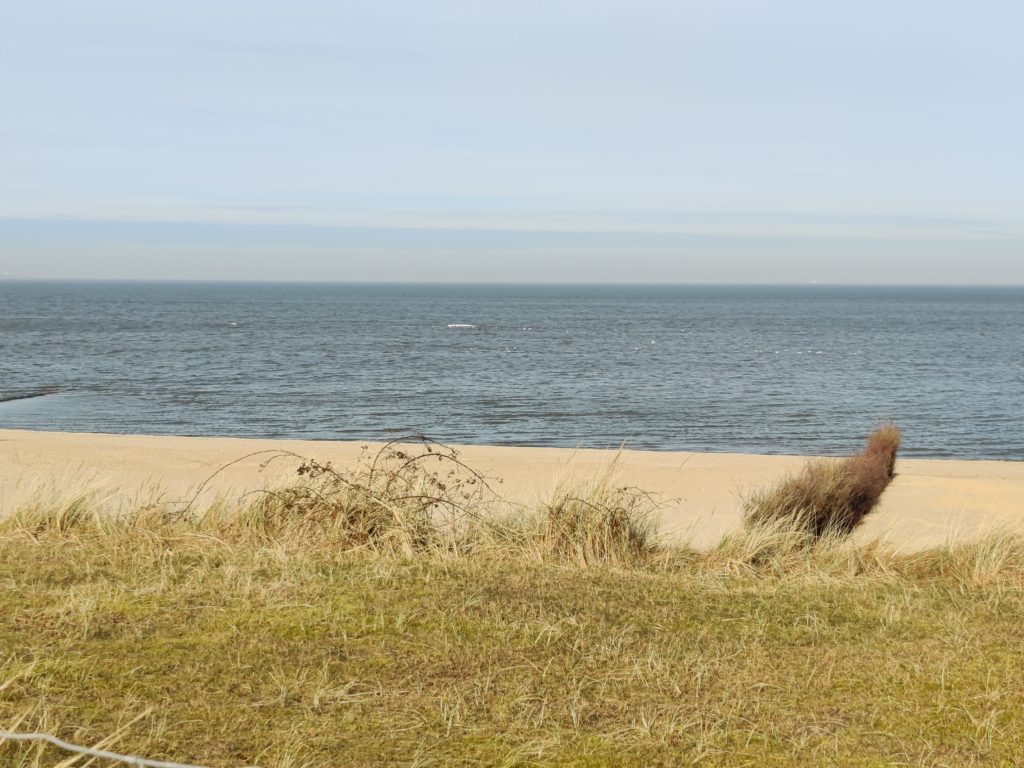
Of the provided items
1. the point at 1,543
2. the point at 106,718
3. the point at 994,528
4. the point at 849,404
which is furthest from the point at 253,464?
the point at 849,404

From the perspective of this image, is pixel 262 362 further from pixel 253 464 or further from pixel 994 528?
pixel 994 528

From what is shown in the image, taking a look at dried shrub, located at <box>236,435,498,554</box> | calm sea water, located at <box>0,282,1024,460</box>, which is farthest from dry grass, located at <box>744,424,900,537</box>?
calm sea water, located at <box>0,282,1024,460</box>

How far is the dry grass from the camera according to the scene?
10898 millimetres

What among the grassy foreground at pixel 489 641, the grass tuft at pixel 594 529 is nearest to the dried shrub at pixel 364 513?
the grassy foreground at pixel 489 641

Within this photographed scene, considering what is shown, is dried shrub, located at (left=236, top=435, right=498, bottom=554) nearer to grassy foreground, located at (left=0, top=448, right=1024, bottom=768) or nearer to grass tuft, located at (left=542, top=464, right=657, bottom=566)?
grassy foreground, located at (left=0, top=448, right=1024, bottom=768)

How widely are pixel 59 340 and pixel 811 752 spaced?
68.5 meters

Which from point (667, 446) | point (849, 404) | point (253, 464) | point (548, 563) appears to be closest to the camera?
point (548, 563)

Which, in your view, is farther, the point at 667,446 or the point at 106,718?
A: the point at 667,446

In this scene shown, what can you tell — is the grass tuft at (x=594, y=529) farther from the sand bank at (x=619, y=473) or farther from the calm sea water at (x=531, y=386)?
the calm sea water at (x=531, y=386)

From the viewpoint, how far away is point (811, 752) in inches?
169

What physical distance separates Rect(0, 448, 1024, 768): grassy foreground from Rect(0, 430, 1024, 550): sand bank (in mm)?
3210

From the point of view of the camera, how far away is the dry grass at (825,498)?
10.9m

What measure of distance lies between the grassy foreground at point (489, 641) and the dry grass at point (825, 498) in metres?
1.99

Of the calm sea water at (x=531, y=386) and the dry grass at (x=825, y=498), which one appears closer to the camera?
the dry grass at (x=825, y=498)
